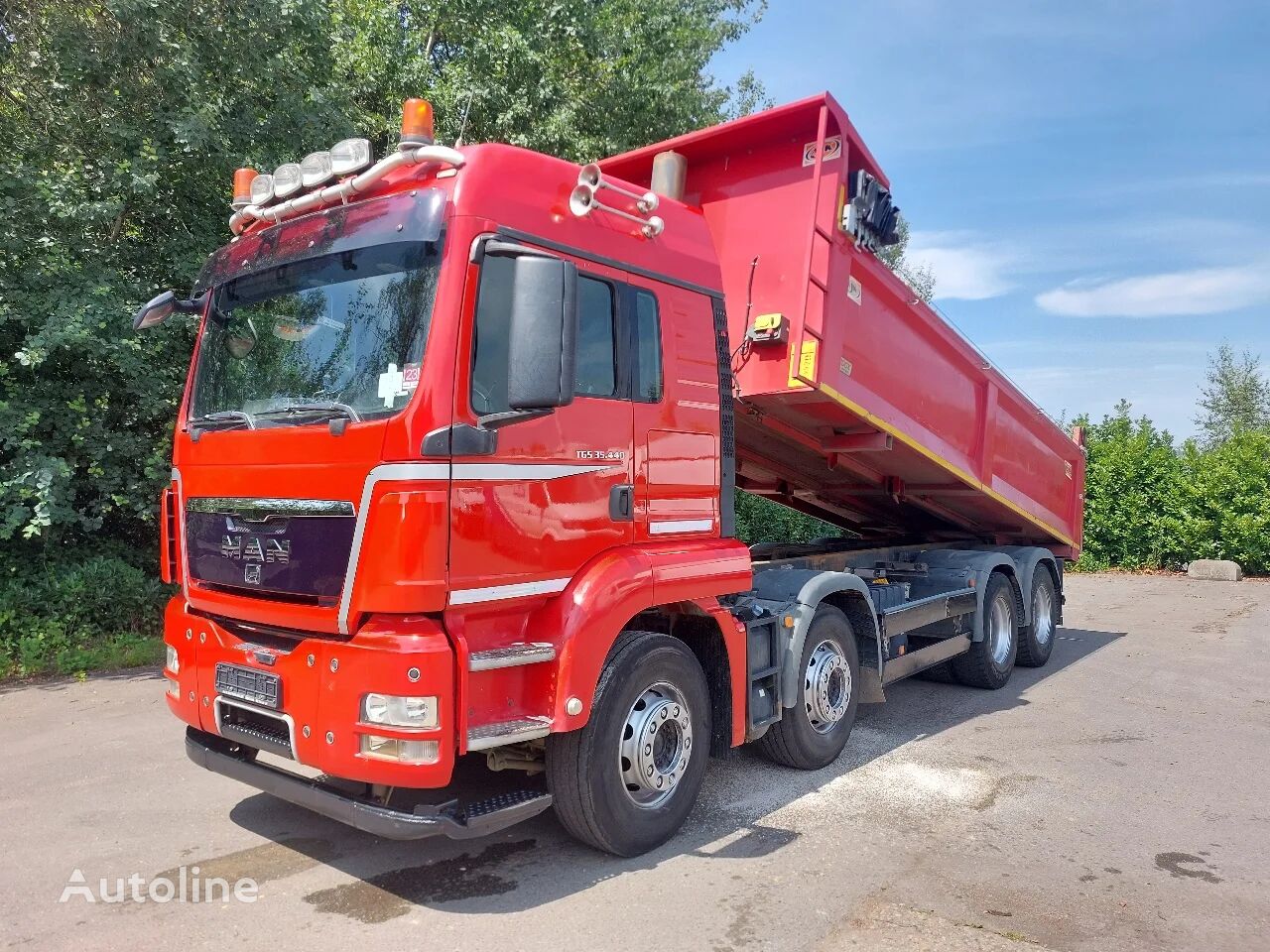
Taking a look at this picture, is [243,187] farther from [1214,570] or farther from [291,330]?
[1214,570]

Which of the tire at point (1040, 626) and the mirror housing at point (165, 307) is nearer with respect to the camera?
the mirror housing at point (165, 307)

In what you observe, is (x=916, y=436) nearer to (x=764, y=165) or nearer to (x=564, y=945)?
(x=764, y=165)

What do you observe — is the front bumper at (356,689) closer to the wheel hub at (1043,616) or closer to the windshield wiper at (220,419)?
the windshield wiper at (220,419)

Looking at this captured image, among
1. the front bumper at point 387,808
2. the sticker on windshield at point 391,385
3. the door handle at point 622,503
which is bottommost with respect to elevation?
the front bumper at point 387,808

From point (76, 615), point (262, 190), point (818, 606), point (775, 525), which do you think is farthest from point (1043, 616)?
point (76, 615)

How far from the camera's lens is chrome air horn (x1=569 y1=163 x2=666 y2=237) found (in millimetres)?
3883

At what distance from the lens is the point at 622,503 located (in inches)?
161

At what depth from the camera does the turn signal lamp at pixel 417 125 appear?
3.68 metres

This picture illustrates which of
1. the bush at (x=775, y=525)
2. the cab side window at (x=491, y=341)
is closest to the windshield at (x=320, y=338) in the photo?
the cab side window at (x=491, y=341)

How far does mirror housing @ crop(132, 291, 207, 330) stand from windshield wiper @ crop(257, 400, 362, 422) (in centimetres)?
105

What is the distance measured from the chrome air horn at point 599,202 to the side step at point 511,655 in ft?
6.03

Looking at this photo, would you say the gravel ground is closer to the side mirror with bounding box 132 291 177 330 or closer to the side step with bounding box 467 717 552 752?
the side step with bounding box 467 717 552 752

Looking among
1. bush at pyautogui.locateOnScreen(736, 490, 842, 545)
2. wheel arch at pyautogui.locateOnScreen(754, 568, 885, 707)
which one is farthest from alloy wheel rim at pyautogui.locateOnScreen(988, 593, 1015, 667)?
bush at pyautogui.locateOnScreen(736, 490, 842, 545)

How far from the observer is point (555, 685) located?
3.60 metres
